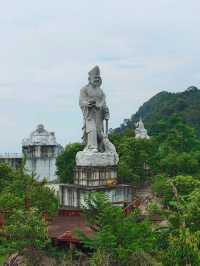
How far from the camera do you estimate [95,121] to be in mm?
22703

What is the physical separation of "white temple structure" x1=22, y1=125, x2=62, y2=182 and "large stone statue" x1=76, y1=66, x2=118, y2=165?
1077 inches

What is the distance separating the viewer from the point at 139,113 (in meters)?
123

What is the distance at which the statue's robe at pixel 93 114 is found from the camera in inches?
887

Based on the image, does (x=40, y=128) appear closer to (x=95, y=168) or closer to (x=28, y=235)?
(x=95, y=168)

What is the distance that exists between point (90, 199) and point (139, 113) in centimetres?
10686

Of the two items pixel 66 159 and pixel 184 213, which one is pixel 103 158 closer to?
pixel 184 213

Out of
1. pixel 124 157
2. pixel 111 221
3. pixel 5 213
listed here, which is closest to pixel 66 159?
pixel 124 157

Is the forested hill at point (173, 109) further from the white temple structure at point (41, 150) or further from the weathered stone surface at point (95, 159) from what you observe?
the weathered stone surface at point (95, 159)

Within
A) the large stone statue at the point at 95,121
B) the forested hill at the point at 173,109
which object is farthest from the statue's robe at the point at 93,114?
the forested hill at the point at 173,109

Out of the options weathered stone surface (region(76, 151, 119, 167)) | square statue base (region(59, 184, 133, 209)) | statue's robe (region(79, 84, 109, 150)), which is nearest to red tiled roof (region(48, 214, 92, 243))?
square statue base (region(59, 184, 133, 209))

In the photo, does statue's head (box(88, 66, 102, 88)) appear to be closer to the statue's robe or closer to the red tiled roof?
the statue's robe

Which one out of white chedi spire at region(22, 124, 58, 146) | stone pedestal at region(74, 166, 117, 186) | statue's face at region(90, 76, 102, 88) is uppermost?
white chedi spire at region(22, 124, 58, 146)

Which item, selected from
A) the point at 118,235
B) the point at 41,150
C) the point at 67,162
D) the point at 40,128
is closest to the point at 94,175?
the point at 118,235

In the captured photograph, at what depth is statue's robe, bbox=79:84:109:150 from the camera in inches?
887
